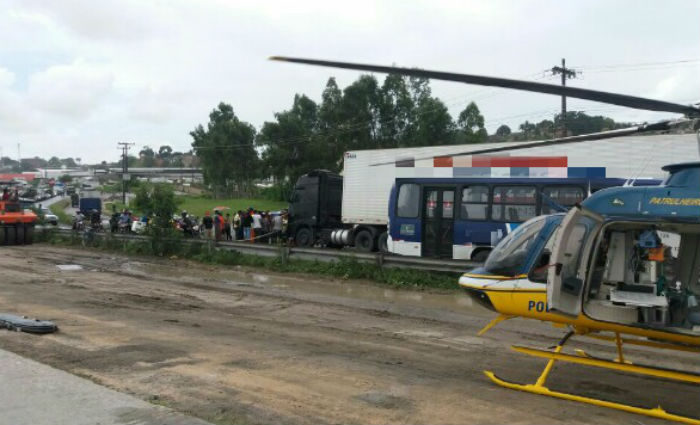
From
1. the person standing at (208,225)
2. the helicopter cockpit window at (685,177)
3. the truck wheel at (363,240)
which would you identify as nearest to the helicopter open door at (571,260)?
the helicopter cockpit window at (685,177)

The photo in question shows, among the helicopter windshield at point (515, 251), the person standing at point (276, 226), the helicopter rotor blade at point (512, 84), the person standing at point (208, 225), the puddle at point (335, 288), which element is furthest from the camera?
the person standing at point (208, 225)

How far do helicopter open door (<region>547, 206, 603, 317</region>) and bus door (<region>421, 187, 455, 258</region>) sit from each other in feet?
31.3

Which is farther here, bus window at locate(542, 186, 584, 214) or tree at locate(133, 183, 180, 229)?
tree at locate(133, 183, 180, 229)

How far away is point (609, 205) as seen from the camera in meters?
6.43

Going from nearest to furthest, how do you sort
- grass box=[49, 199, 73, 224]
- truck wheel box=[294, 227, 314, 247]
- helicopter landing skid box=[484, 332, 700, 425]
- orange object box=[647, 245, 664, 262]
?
helicopter landing skid box=[484, 332, 700, 425]
orange object box=[647, 245, 664, 262]
truck wheel box=[294, 227, 314, 247]
grass box=[49, 199, 73, 224]

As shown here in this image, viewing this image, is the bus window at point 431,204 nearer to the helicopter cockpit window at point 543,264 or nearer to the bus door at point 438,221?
the bus door at point 438,221

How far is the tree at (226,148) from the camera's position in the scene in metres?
59.3

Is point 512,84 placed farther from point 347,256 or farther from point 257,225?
point 257,225

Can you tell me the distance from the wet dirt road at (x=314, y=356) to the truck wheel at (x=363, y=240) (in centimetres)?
683

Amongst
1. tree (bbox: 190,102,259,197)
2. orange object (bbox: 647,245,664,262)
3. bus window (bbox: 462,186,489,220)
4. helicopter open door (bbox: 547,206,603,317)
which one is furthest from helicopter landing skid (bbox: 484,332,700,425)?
tree (bbox: 190,102,259,197)

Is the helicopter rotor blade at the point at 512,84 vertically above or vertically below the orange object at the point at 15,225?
above

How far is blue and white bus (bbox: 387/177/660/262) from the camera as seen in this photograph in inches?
591

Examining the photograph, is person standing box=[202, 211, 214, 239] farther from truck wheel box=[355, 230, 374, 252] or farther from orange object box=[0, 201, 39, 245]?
orange object box=[0, 201, 39, 245]

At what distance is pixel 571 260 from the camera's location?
669 centimetres
